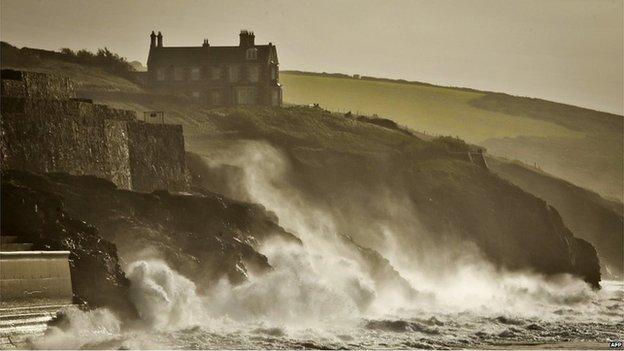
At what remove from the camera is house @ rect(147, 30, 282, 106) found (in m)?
79.5

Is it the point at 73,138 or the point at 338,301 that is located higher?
the point at 73,138

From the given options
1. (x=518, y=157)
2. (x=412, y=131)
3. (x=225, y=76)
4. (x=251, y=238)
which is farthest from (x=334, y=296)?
(x=518, y=157)

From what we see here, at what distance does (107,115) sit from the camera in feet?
157

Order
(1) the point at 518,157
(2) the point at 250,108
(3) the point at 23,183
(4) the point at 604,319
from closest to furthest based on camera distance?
1. (3) the point at 23,183
2. (4) the point at 604,319
3. (2) the point at 250,108
4. (1) the point at 518,157

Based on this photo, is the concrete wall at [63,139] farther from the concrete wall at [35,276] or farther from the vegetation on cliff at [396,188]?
the vegetation on cliff at [396,188]

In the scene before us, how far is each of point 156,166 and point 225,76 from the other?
96.2 ft

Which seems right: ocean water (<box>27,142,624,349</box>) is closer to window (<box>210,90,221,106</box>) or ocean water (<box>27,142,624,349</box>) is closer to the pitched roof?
window (<box>210,90,221,106</box>)

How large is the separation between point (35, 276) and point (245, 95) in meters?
45.3

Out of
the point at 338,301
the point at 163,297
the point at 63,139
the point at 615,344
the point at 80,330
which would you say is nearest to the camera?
the point at 80,330

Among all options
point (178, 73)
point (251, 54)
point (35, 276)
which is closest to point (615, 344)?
point (35, 276)

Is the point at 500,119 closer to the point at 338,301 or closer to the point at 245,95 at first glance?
the point at 245,95

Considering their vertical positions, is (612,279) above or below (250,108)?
below

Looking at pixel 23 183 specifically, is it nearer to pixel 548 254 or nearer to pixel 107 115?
pixel 107 115

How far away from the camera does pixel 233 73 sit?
80.2 meters
